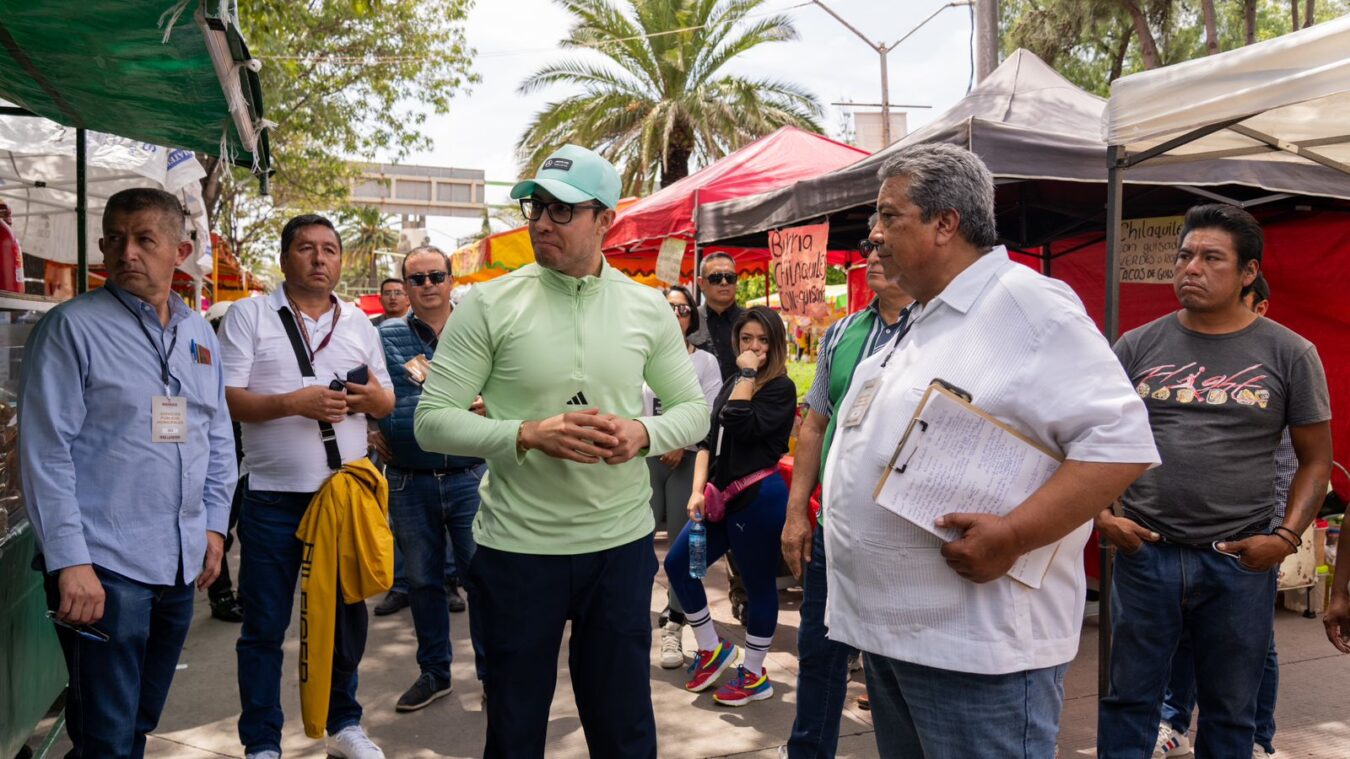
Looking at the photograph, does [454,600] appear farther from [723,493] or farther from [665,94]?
[665,94]

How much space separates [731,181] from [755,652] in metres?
5.80

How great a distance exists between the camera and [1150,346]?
3.48 meters

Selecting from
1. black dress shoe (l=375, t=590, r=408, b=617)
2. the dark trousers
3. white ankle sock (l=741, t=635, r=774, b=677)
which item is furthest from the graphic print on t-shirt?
black dress shoe (l=375, t=590, r=408, b=617)

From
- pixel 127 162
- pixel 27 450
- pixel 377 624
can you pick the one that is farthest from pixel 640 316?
pixel 127 162

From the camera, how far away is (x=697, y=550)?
15.2ft

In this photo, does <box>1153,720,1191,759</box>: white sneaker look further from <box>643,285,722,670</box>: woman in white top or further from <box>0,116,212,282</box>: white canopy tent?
<box>0,116,212,282</box>: white canopy tent

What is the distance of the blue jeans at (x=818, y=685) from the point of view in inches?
133

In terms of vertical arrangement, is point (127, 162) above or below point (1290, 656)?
above

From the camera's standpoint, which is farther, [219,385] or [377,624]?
[377,624]

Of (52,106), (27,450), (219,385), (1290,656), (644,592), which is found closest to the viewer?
(27,450)

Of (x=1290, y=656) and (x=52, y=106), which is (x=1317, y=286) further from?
(x=52, y=106)

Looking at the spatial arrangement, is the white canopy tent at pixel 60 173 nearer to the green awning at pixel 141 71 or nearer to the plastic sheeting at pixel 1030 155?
the green awning at pixel 141 71

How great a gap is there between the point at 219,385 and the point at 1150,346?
3.26m

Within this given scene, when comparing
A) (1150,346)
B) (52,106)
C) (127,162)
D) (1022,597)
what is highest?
(127,162)
